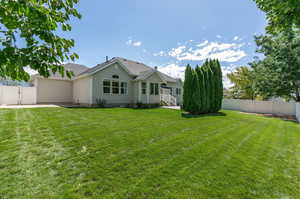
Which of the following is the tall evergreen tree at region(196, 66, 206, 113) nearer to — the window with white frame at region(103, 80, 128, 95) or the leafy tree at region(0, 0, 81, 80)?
the window with white frame at region(103, 80, 128, 95)

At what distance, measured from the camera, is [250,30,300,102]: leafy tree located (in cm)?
1288

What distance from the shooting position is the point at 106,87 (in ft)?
45.4

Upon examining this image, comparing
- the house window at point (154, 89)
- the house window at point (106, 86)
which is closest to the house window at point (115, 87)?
the house window at point (106, 86)

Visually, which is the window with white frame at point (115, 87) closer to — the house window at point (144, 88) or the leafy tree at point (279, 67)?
the house window at point (144, 88)

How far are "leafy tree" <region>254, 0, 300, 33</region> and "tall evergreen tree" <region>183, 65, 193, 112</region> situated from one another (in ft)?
24.1

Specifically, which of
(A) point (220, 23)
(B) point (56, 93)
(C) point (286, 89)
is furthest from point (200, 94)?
(B) point (56, 93)

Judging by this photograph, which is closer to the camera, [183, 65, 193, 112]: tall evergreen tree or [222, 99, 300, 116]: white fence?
[183, 65, 193, 112]: tall evergreen tree

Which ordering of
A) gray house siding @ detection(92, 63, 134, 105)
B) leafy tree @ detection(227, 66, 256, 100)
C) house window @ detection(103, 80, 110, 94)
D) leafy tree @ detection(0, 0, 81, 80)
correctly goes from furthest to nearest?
leafy tree @ detection(227, 66, 256, 100)
house window @ detection(103, 80, 110, 94)
gray house siding @ detection(92, 63, 134, 105)
leafy tree @ detection(0, 0, 81, 80)

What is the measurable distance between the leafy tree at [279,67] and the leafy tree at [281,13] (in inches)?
472

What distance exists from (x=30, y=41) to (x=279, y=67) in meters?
18.6

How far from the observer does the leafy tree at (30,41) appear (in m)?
Result: 1.44

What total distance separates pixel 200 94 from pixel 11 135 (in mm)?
10879

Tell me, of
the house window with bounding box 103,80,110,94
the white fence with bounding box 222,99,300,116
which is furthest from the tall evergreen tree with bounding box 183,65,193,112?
the white fence with bounding box 222,99,300,116

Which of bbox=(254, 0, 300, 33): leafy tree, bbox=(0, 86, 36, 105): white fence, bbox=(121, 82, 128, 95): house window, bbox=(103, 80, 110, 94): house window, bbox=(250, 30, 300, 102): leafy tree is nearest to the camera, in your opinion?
bbox=(254, 0, 300, 33): leafy tree
